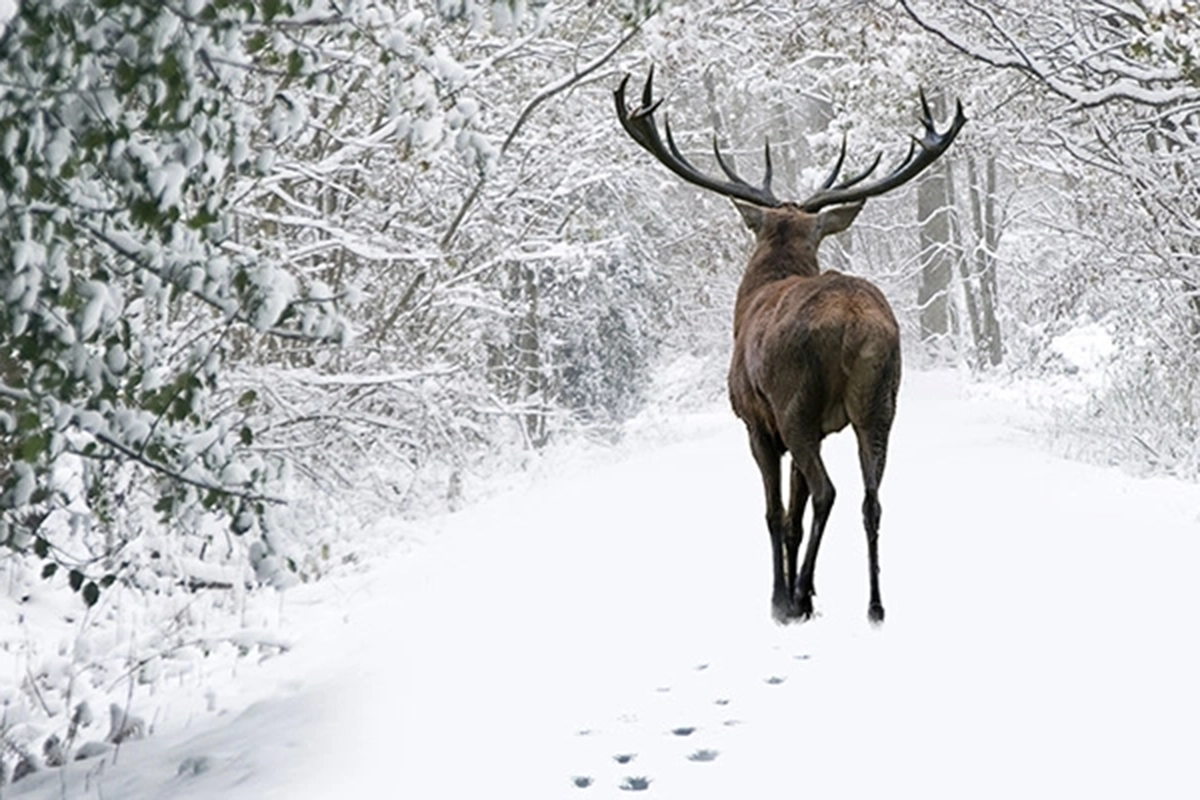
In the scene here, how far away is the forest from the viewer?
3.21m

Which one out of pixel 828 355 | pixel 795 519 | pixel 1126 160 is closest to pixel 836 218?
pixel 828 355

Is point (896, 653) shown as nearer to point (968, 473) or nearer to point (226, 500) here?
point (226, 500)

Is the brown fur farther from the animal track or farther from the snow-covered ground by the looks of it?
the animal track

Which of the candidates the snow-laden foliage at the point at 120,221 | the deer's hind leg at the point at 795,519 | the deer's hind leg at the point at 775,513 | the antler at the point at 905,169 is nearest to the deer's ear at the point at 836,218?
the antler at the point at 905,169

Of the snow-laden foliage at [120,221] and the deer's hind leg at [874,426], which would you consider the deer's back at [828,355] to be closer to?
the deer's hind leg at [874,426]

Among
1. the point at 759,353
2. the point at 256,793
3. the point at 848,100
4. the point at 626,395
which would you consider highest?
the point at 848,100

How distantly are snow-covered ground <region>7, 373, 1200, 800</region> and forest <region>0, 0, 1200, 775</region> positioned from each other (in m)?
0.61

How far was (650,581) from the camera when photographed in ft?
21.1

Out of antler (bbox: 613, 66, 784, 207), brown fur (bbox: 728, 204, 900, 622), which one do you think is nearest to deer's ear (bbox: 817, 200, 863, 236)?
antler (bbox: 613, 66, 784, 207)

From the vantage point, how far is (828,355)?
5312 mm

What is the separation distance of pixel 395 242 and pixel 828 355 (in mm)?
3847

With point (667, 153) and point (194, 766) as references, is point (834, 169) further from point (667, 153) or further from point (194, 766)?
point (194, 766)

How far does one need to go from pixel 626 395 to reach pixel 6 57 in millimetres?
15783

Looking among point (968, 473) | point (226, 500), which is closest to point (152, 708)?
point (226, 500)
